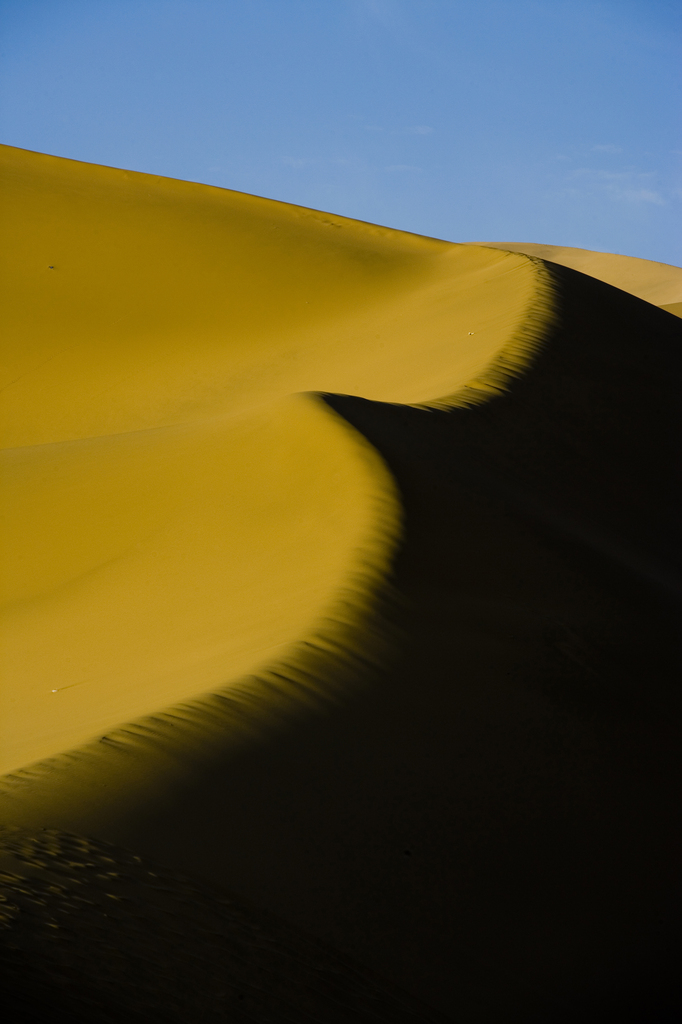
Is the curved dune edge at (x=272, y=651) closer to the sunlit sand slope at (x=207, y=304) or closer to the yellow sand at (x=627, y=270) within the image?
the sunlit sand slope at (x=207, y=304)

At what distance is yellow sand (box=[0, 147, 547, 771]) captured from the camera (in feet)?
16.4

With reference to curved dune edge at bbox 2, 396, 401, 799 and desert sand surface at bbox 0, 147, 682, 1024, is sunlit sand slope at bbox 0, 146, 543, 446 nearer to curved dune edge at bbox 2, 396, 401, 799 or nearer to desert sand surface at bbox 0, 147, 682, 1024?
desert sand surface at bbox 0, 147, 682, 1024

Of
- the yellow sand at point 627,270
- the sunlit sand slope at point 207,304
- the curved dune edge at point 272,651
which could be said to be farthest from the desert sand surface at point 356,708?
the yellow sand at point 627,270

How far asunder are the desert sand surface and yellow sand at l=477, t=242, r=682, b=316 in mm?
33883

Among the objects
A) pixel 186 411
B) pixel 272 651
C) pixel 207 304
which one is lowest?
pixel 272 651

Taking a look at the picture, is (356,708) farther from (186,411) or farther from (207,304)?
(207,304)

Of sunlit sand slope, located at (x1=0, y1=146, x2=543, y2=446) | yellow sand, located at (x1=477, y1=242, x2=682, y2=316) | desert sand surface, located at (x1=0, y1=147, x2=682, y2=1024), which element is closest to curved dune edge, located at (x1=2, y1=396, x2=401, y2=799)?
desert sand surface, located at (x1=0, y1=147, x2=682, y2=1024)

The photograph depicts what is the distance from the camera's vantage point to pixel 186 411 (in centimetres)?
1170

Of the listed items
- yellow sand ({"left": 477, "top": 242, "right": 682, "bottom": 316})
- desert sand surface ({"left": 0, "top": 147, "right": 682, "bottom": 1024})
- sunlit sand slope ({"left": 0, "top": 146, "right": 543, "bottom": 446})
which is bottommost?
desert sand surface ({"left": 0, "top": 147, "right": 682, "bottom": 1024})

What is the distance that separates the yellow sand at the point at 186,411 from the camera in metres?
5.01

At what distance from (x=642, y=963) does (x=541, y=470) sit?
481 cm

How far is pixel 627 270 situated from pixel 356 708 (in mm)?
47963

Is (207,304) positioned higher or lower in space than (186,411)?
higher

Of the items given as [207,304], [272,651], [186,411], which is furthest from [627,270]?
[272,651]
